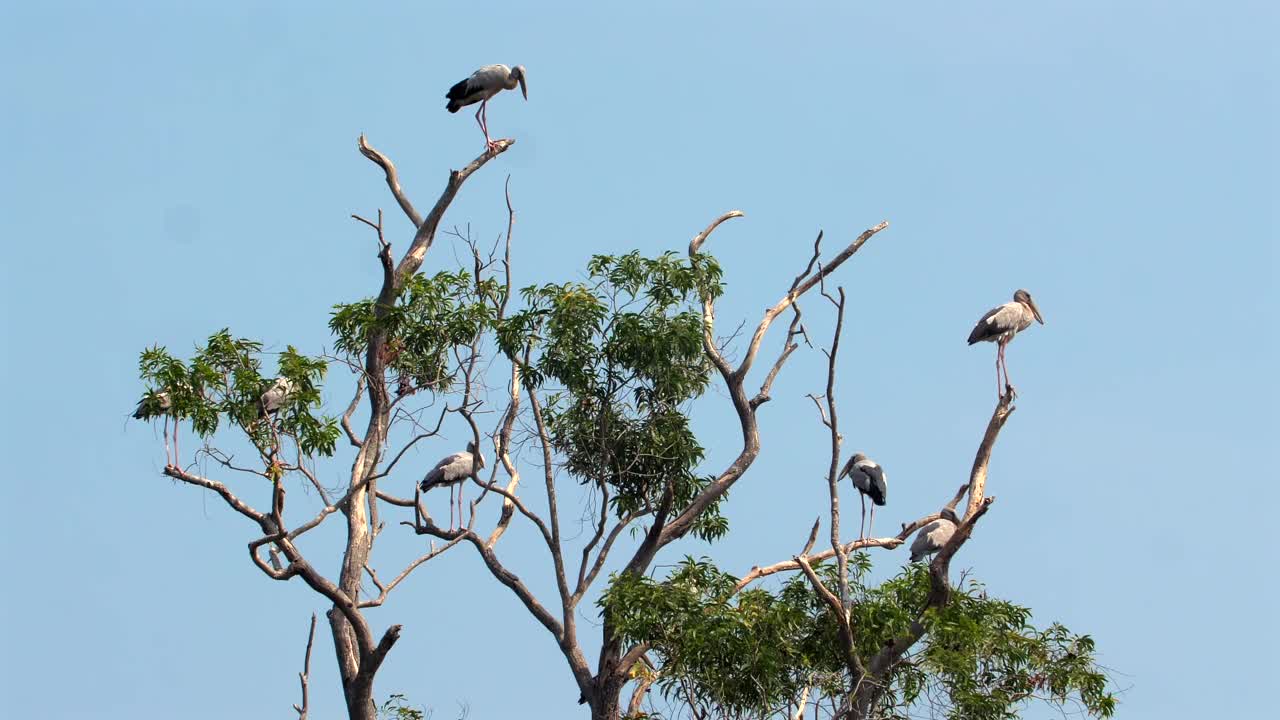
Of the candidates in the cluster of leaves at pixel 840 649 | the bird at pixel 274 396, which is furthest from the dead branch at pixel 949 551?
the bird at pixel 274 396

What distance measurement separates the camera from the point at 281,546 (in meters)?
15.7

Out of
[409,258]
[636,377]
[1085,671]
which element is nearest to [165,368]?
[409,258]

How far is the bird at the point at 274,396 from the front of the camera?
15938 millimetres

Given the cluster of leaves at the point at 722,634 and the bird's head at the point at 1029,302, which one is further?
the bird's head at the point at 1029,302

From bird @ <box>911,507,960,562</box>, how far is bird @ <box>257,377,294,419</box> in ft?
21.6

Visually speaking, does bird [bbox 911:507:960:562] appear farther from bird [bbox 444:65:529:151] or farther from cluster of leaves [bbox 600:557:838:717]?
bird [bbox 444:65:529:151]

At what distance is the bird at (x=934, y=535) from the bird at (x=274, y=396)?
6572 mm

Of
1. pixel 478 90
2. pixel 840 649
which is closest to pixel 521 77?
pixel 478 90

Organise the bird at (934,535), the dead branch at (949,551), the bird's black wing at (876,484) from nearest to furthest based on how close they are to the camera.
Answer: the dead branch at (949,551), the bird at (934,535), the bird's black wing at (876,484)

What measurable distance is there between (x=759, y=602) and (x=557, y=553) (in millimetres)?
3013

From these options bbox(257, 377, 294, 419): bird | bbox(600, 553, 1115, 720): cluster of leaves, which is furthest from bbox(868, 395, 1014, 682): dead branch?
bbox(257, 377, 294, 419): bird

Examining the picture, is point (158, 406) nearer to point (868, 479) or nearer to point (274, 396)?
point (274, 396)

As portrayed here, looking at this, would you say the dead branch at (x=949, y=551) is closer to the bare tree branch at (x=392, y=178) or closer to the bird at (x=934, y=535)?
the bird at (x=934, y=535)

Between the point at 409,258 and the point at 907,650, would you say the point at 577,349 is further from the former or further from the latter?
the point at 907,650
